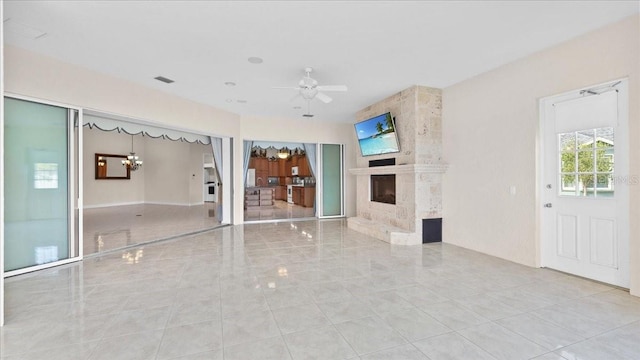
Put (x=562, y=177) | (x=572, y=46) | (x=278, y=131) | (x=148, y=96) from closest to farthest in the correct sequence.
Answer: (x=572, y=46), (x=562, y=177), (x=148, y=96), (x=278, y=131)

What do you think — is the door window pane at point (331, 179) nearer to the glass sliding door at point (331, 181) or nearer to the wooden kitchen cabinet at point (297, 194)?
the glass sliding door at point (331, 181)

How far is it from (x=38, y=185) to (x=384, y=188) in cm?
600

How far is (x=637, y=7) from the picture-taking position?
9.73 feet

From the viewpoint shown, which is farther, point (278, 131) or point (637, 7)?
point (278, 131)

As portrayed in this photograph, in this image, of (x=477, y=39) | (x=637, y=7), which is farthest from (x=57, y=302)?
(x=637, y=7)

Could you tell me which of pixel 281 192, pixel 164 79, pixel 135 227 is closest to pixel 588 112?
pixel 164 79

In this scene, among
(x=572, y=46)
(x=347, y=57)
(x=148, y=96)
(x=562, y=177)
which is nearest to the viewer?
(x=572, y=46)

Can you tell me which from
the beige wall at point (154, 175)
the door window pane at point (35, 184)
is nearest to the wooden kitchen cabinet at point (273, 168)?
the beige wall at point (154, 175)

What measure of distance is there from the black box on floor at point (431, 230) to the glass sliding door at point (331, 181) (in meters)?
3.70

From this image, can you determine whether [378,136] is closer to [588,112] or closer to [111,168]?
[588,112]

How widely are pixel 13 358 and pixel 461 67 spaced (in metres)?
5.96

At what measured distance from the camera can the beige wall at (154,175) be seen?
37.8ft

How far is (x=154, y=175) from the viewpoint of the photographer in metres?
12.6

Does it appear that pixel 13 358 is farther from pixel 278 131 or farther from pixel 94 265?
pixel 278 131
